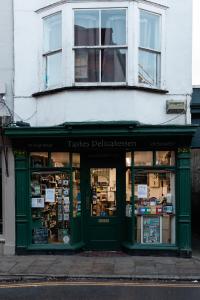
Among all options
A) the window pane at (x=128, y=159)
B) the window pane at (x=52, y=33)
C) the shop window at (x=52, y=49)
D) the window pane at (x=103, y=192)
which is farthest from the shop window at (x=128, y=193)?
the window pane at (x=52, y=33)

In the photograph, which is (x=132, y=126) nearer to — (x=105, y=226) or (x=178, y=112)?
(x=178, y=112)

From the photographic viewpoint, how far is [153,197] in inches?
516

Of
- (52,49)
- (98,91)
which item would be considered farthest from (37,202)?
(52,49)

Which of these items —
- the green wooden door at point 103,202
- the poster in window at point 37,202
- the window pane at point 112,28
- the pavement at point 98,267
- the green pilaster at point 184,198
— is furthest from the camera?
the green wooden door at point 103,202

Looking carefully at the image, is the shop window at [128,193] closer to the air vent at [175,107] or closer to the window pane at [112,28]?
the air vent at [175,107]

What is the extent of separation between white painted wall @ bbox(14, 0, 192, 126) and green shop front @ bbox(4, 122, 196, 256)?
0.59 meters

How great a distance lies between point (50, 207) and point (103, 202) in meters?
1.39

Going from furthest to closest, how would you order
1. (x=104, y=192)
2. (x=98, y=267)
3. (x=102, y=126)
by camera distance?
(x=104, y=192) < (x=102, y=126) < (x=98, y=267)

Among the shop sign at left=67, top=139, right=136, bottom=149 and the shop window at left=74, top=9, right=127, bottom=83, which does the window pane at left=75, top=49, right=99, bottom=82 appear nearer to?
the shop window at left=74, top=9, right=127, bottom=83

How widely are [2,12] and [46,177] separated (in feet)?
14.5

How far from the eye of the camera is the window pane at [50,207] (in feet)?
43.1

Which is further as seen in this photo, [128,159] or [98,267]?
[128,159]

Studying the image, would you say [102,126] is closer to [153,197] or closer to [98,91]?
[98,91]

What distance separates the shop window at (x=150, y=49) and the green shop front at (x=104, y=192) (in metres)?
1.60
